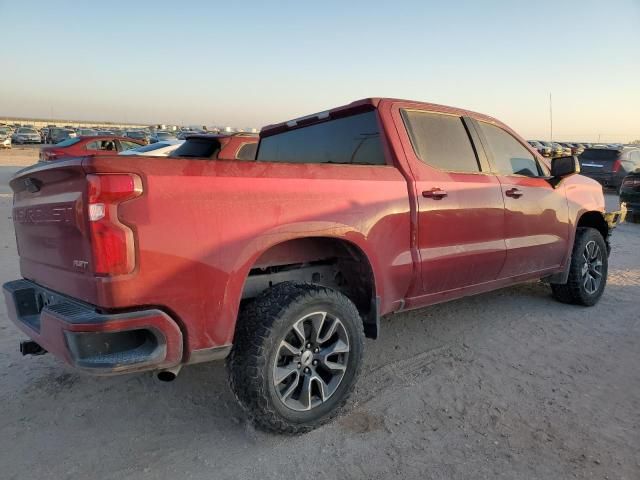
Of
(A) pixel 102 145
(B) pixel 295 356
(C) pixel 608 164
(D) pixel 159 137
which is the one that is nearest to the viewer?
(B) pixel 295 356

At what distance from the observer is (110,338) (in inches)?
88.0

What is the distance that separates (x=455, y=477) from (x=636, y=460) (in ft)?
3.24

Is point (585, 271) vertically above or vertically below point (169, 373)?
below

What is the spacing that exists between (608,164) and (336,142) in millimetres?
15369

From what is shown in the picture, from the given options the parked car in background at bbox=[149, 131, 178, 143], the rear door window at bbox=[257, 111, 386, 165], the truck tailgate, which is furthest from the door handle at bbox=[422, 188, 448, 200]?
the parked car in background at bbox=[149, 131, 178, 143]

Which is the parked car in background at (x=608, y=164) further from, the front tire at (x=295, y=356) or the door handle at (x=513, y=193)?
the front tire at (x=295, y=356)

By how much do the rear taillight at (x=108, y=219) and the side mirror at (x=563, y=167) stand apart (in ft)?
12.9

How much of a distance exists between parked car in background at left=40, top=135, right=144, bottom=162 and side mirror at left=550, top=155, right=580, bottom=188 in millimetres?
13285

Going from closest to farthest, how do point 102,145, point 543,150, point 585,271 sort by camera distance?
point 585,271 → point 102,145 → point 543,150

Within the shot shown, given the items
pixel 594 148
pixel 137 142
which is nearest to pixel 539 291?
pixel 594 148

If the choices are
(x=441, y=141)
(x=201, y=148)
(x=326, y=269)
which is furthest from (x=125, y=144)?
(x=326, y=269)

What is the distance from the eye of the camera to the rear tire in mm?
4957

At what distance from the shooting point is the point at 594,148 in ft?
53.1

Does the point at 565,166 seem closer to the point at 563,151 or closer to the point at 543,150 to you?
the point at 543,150
